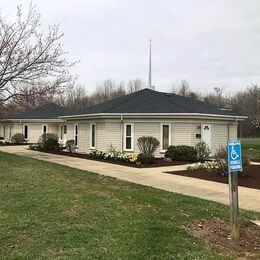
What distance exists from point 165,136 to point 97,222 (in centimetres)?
Answer: 1769

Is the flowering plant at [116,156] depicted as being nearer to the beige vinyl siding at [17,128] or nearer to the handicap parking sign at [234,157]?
the handicap parking sign at [234,157]

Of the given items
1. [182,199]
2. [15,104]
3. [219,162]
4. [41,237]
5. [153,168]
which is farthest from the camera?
[15,104]

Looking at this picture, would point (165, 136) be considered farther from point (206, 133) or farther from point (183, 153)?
point (206, 133)

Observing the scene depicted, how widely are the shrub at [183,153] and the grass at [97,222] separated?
11242 mm

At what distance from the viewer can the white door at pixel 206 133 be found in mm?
25128

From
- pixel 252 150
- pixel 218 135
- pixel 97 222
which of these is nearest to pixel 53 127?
pixel 252 150

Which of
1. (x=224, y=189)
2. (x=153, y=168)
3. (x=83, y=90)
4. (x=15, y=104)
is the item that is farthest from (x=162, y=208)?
(x=83, y=90)

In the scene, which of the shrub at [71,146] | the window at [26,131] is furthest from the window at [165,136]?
the window at [26,131]

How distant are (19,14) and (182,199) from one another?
54.3 ft

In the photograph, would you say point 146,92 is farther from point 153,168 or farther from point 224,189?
point 224,189

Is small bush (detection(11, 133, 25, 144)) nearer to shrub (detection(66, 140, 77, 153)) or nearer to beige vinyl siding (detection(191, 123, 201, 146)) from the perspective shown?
shrub (detection(66, 140, 77, 153))

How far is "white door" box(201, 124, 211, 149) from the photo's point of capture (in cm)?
2513

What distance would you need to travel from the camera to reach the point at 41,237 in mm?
6293

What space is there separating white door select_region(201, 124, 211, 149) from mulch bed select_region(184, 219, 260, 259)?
56.2 ft
